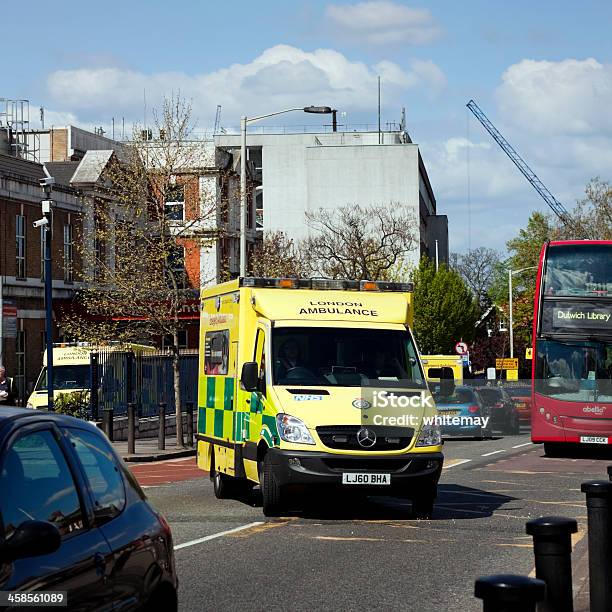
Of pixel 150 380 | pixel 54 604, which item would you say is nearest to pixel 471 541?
pixel 54 604

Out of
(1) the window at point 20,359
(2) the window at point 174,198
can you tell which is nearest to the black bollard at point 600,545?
(2) the window at point 174,198

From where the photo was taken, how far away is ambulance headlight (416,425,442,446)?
14977 mm

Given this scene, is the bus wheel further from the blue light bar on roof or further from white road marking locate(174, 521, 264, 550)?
white road marking locate(174, 521, 264, 550)

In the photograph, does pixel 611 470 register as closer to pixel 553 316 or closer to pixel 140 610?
pixel 140 610

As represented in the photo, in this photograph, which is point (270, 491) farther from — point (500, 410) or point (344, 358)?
point (500, 410)

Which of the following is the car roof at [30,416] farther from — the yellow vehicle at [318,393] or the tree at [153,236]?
the tree at [153,236]

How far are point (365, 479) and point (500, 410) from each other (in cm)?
2706

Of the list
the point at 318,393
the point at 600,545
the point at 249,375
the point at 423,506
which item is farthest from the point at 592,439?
the point at 600,545

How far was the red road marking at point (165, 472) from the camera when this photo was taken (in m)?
21.5

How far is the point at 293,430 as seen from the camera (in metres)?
14.7

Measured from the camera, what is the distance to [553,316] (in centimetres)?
2797

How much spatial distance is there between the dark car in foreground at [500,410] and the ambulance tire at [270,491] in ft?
83.2

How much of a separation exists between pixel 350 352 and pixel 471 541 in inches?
141

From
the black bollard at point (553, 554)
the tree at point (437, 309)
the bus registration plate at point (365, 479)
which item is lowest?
the bus registration plate at point (365, 479)
